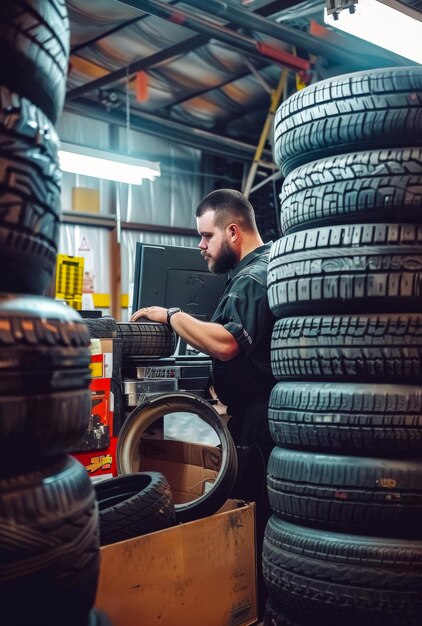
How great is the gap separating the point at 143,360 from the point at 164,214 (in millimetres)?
4610

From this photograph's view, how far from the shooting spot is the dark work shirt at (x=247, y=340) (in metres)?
2.57

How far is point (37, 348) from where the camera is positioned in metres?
1.08

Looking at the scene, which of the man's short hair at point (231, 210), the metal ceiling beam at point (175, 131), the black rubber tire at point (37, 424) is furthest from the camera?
the metal ceiling beam at point (175, 131)

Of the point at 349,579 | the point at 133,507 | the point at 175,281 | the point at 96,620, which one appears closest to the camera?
the point at 96,620

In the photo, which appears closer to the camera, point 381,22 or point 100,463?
point 100,463

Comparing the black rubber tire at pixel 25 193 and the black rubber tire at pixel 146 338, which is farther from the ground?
the black rubber tire at pixel 25 193

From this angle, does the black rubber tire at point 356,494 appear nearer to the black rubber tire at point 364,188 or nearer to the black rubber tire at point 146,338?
the black rubber tire at point 364,188

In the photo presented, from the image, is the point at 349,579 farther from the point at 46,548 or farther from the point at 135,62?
the point at 135,62

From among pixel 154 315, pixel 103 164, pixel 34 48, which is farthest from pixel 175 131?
pixel 34 48

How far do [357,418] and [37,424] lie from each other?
0.94 meters

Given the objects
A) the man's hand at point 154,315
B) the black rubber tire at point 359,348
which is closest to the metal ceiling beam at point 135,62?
the man's hand at point 154,315

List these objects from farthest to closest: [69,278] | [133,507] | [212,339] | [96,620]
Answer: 1. [69,278]
2. [212,339]
3. [133,507]
4. [96,620]

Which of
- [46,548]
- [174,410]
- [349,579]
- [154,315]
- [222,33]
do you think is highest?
[222,33]

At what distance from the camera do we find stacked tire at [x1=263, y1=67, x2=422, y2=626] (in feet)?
5.67
